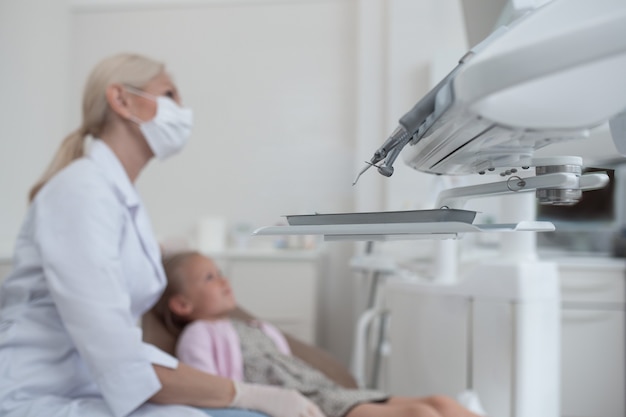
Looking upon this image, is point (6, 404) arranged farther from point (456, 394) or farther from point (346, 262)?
point (346, 262)

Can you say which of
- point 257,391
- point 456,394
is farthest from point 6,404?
point 456,394

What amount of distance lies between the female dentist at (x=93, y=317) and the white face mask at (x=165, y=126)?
0.32ft

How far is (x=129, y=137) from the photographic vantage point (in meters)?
1.39

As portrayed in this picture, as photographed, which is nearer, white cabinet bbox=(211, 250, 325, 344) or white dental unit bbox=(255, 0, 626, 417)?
white dental unit bbox=(255, 0, 626, 417)

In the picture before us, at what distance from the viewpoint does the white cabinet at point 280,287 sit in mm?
2797

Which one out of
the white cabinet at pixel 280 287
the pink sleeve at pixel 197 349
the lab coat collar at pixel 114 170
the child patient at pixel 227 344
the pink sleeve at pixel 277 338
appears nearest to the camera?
the lab coat collar at pixel 114 170

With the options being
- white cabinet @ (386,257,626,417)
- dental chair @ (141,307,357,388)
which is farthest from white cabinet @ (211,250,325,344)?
white cabinet @ (386,257,626,417)

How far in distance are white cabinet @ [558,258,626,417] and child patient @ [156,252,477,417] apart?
1.58 meters

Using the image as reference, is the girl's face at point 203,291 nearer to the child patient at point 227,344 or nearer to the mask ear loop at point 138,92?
the child patient at point 227,344

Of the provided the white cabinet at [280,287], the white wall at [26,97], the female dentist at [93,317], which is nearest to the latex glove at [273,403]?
the female dentist at [93,317]

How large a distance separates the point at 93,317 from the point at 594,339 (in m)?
2.43

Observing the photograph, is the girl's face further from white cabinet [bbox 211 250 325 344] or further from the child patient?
white cabinet [bbox 211 250 325 344]

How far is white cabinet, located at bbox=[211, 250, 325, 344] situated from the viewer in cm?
280

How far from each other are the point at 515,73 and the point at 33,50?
289 cm
